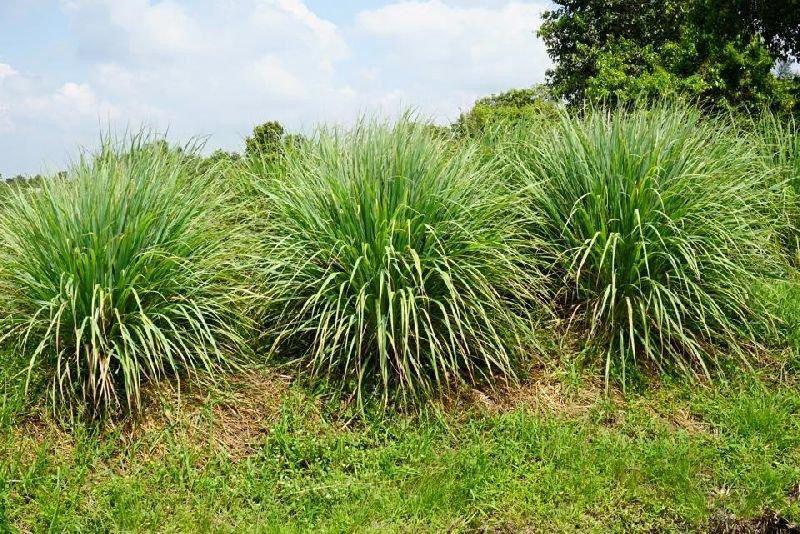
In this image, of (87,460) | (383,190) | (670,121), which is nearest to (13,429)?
(87,460)

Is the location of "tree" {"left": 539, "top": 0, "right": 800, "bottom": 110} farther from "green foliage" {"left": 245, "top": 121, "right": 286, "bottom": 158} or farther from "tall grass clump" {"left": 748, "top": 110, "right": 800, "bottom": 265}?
"green foliage" {"left": 245, "top": 121, "right": 286, "bottom": 158}

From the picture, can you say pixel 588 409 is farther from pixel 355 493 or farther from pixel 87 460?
pixel 87 460

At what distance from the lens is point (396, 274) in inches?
167

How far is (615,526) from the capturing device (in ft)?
11.5

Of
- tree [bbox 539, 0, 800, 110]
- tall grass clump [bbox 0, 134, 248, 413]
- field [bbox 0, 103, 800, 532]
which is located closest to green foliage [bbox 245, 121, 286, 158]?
field [bbox 0, 103, 800, 532]

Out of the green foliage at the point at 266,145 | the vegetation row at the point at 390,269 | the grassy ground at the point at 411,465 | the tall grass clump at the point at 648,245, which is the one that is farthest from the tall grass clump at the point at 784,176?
the green foliage at the point at 266,145

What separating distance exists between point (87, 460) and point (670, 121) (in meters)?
4.85

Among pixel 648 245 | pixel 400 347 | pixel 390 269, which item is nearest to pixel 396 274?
pixel 390 269

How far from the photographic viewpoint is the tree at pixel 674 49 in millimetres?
14344

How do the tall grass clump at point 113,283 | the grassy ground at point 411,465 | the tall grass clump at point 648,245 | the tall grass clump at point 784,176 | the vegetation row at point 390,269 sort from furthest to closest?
the tall grass clump at point 784,176 < the tall grass clump at point 648,245 < the vegetation row at point 390,269 < the tall grass clump at point 113,283 < the grassy ground at point 411,465

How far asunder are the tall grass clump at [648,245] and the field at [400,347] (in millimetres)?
23

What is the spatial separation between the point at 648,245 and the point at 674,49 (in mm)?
13773

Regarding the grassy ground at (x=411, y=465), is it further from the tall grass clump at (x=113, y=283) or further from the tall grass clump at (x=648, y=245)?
the tall grass clump at (x=648, y=245)

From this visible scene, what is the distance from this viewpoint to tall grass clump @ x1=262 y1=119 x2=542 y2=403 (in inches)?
164
